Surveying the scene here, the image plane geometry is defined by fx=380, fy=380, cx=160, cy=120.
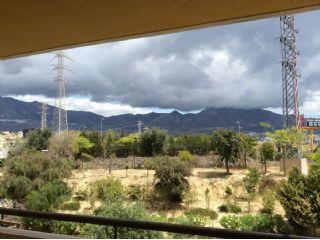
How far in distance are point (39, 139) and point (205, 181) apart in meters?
9.75

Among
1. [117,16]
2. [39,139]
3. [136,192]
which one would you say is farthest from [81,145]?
[117,16]

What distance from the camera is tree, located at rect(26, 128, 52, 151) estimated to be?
1931cm

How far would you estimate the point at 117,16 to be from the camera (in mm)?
1461

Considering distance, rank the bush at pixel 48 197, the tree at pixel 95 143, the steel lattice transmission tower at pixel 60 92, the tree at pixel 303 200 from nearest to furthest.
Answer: the tree at pixel 303 200, the bush at pixel 48 197, the tree at pixel 95 143, the steel lattice transmission tower at pixel 60 92

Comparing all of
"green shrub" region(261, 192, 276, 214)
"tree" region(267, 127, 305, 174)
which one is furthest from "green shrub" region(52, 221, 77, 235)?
"tree" region(267, 127, 305, 174)

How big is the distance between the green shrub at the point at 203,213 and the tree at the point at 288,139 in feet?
15.6

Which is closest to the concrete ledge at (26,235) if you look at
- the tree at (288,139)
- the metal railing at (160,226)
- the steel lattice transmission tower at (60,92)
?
the metal railing at (160,226)

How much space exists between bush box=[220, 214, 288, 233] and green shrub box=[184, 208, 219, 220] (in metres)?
1.01

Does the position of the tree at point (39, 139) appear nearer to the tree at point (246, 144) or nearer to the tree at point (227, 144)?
the tree at point (227, 144)

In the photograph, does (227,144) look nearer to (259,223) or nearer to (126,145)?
(259,223)

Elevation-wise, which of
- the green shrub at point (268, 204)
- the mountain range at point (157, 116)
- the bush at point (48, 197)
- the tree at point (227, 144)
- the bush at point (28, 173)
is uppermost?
the mountain range at point (157, 116)

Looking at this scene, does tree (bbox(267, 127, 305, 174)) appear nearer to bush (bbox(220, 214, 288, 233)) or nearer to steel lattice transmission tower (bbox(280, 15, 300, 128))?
steel lattice transmission tower (bbox(280, 15, 300, 128))

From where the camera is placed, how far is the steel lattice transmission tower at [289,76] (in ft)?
65.3

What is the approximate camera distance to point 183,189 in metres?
12.6
